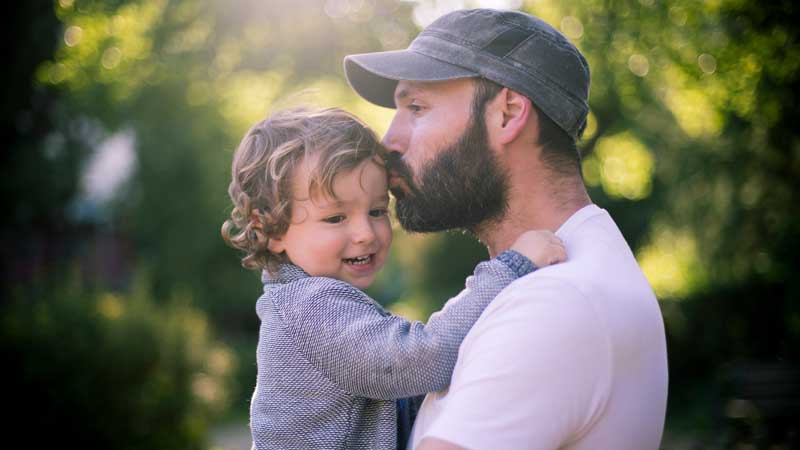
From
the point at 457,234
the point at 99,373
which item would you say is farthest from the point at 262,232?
the point at 457,234

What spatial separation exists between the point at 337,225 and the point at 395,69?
1.64ft

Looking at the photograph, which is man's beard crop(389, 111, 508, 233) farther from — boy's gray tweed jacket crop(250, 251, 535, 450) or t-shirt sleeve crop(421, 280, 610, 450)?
t-shirt sleeve crop(421, 280, 610, 450)

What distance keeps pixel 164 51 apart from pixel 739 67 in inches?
488

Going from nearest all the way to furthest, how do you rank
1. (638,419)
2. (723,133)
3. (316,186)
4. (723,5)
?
(638,419) < (316,186) < (723,5) < (723,133)

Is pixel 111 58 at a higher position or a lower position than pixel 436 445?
lower

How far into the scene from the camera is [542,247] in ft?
7.36

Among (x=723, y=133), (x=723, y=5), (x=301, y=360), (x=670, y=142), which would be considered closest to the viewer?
(x=301, y=360)

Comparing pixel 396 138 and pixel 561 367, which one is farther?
pixel 396 138

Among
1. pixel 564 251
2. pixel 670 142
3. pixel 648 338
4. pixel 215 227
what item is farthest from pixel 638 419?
pixel 215 227

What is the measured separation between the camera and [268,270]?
273 cm

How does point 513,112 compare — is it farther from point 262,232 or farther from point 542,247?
point 262,232

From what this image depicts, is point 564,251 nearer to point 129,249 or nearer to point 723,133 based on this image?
point 723,133

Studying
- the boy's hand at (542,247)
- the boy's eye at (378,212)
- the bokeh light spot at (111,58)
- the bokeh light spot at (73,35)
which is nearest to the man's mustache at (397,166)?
the boy's eye at (378,212)

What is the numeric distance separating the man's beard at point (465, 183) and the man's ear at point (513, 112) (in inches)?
2.6
